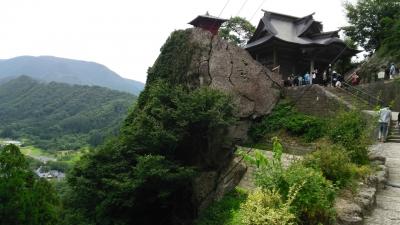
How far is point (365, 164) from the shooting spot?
987cm

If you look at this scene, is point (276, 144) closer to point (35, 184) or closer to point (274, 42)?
point (35, 184)

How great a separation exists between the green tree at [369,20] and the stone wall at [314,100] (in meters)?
14.9

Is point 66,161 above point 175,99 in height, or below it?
below

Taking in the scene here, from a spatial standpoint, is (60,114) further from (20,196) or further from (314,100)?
(20,196)

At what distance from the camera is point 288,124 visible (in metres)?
20.2

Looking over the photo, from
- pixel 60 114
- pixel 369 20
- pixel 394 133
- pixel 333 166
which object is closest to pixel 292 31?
pixel 369 20

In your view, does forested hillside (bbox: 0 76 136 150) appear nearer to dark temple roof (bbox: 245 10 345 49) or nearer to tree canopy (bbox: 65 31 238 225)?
dark temple roof (bbox: 245 10 345 49)

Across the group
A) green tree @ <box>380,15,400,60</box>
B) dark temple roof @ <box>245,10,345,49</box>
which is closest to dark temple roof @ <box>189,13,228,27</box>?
dark temple roof @ <box>245,10,345,49</box>

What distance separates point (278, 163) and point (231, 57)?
14.4 metres

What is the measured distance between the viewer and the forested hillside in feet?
257

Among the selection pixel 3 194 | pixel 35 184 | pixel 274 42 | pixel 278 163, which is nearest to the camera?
pixel 278 163

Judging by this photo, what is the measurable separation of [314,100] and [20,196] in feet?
50.4

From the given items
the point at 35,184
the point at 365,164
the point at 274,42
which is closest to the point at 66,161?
the point at 274,42

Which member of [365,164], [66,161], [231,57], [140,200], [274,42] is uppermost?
[274,42]
